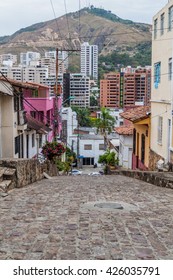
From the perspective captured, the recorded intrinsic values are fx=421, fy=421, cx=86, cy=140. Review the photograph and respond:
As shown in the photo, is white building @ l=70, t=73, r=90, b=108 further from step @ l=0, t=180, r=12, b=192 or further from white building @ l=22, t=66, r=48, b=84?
step @ l=0, t=180, r=12, b=192

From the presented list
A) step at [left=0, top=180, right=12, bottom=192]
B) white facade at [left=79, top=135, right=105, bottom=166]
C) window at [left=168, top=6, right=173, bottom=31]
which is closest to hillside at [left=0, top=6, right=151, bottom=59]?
white facade at [left=79, top=135, right=105, bottom=166]

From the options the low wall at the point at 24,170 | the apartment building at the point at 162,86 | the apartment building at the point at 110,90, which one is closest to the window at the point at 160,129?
the apartment building at the point at 162,86

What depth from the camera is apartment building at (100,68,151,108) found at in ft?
220

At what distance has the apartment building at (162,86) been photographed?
18141mm

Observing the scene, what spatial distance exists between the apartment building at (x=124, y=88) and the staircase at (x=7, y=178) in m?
52.9

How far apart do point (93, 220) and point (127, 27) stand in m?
175

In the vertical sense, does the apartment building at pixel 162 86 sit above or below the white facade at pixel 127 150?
above

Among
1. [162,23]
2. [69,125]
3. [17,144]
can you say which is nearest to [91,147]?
[69,125]

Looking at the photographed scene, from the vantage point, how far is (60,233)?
6480 mm

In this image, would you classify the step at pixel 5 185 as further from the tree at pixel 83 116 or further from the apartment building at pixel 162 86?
the tree at pixel 83 116

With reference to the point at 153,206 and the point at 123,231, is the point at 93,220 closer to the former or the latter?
the point at 123,231

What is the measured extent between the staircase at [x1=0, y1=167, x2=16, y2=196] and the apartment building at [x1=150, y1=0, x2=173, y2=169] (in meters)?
7.83

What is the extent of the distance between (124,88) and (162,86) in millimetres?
53233
